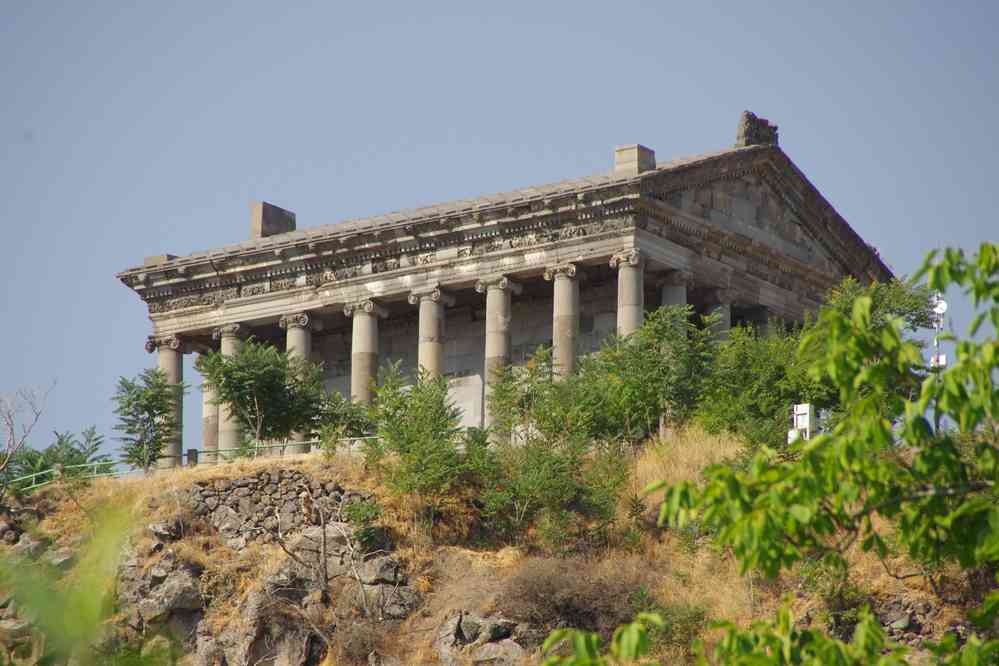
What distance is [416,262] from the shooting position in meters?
59.5

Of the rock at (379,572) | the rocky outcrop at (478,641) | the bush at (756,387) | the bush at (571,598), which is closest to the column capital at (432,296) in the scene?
the bush at (756,387)

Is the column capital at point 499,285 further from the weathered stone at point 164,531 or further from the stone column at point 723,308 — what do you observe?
the weathered stone at point 164,531

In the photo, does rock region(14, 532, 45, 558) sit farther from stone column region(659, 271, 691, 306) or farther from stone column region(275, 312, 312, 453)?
stone column region(659, 271, 691, 306)

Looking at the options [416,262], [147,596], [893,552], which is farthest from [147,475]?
[893,552]

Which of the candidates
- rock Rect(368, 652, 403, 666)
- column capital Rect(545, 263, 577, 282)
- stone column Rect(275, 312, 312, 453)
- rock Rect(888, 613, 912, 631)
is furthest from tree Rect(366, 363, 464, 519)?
rock Rect(888, 613, 912, 631)

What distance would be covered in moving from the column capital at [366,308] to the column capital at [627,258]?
824 centimetres

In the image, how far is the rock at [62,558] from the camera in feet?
150

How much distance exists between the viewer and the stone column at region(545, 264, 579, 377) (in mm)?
55531

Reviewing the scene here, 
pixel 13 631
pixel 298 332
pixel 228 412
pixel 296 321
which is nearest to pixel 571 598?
pixel 13 631

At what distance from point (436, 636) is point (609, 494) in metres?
5.72

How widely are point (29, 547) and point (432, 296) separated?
15.9 meters

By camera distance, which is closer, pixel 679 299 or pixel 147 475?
pixel 147 475

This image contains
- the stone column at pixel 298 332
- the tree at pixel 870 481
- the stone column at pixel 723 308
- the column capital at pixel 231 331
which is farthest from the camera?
the column capital at pixel 231 331

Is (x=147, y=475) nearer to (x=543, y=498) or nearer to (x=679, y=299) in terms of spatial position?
(x=543, y=498)
